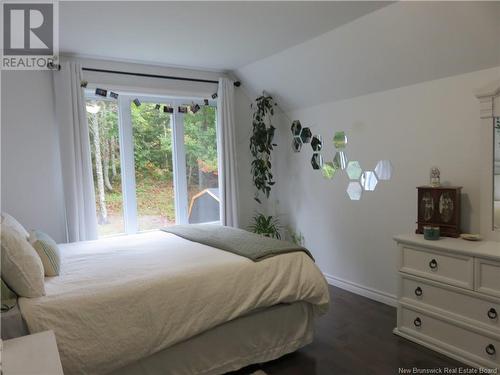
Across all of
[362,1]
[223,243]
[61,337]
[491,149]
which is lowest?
[61,337]

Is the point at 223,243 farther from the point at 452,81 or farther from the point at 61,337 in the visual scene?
the point at 452,81

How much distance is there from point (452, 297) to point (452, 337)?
10.1 inches

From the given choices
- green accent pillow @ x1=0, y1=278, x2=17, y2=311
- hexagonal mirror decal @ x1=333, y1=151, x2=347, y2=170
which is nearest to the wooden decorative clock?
hexagonal mirror decal @ x1=333, y1=151, x2=347, y2=170

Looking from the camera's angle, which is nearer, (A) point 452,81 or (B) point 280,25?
(A) point 452,81

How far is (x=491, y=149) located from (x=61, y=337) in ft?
9.07

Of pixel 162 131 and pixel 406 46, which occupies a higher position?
pixel 406 46

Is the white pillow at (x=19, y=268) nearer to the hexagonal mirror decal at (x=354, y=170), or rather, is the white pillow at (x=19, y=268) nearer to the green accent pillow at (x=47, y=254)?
the green accent pillow at (x=47, y=254)

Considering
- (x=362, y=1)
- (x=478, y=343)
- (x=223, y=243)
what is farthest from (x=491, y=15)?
(x=223, y=243)

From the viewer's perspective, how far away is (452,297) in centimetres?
Result: 227

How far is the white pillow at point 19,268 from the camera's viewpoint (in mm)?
1646

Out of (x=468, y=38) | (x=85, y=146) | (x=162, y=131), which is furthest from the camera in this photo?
(x=162, y=131)

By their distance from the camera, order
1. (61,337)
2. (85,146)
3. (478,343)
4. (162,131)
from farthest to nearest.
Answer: (162,131)
(85,146)
(478,343)
(61,337)

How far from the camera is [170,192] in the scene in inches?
159
